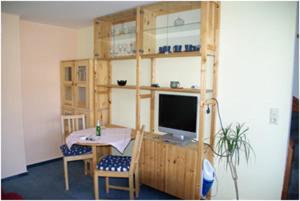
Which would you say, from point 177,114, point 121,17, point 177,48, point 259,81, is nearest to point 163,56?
point 177,48

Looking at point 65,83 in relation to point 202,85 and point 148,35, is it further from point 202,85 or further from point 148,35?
point 202,85

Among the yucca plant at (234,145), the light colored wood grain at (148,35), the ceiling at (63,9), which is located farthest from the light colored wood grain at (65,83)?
the yucca plant at (234,145)

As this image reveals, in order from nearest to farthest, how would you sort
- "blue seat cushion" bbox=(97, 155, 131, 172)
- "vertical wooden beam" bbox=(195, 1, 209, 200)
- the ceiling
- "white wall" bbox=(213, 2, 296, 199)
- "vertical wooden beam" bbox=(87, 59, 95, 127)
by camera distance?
"white wall" bbox=(213, 2, 296, 199) < "vertical wooden beam" bbox=(195, 1, 209, 200) < "blue seat cushion" bbox=(97, 155, 131, 172) < the ceiling < "vertical wooden beam" bbox=(87, 59, 95, 127)

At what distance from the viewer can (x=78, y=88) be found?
396cm

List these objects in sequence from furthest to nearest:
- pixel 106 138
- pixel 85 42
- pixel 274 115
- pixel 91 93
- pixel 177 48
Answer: pixel 85 42
pixel 91 93
pixel 106 138
pixel 177 48
pixel 274 115

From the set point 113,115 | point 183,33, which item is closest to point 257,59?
point 183,33

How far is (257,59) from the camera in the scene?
2.41 m

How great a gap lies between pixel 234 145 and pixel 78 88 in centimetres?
269

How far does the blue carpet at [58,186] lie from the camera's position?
296cm

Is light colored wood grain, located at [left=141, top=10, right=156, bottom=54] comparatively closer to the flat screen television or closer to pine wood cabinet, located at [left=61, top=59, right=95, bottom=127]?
the flat screen television

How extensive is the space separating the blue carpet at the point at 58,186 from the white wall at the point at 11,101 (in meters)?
0.24

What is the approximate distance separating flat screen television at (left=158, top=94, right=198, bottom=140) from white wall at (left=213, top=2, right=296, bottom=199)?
1.18 ft

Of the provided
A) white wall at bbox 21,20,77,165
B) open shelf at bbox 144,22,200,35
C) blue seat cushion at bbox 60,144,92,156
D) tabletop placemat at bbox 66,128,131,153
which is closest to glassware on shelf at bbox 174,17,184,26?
open shelf at bbox 144,22,200,35

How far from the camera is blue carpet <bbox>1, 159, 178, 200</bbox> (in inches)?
117
